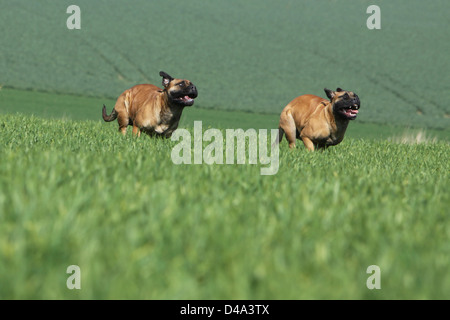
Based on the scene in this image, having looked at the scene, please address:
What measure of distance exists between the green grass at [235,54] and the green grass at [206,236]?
27.1m

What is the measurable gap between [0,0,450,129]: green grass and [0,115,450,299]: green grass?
27050mm

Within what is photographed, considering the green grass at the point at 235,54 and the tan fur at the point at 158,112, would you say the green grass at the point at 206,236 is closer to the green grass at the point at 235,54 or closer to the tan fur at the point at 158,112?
the tan fur at the point at 158,112

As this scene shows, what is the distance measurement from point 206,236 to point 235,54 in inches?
1765

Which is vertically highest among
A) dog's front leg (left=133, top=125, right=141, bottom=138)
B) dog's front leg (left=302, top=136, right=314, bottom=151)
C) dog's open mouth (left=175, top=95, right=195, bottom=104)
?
dog's open mouth (left=175, top=95, right=195, bottom=104)

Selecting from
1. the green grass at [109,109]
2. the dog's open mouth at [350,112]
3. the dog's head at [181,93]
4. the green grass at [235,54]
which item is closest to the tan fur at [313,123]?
the dog's open mouth at [350,112]

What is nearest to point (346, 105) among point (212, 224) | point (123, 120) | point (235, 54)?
point (123, 120)

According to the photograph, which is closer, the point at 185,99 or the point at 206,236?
the point at 206,236

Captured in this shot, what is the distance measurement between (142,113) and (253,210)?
245 inches

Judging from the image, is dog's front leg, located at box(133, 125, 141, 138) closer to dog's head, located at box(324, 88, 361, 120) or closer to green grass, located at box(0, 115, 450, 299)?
dog's head, located at box(324, 88, 361, 120)

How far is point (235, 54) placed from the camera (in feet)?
151

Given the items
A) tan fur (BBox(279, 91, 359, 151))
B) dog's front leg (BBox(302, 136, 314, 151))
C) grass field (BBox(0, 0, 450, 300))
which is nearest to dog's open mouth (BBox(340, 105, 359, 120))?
tan fur (BBox(279, 91, 359, 151))

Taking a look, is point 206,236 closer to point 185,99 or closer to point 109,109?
point 185,99

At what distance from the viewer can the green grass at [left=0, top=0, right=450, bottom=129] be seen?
3434 cm

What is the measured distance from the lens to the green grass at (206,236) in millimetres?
1996
